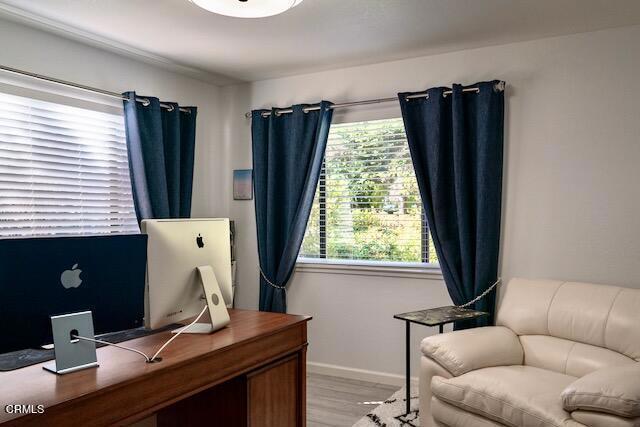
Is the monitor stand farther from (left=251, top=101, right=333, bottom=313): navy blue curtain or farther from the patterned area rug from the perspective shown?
(left=251, top=101, right=333, bottom=313): navy blue curtain

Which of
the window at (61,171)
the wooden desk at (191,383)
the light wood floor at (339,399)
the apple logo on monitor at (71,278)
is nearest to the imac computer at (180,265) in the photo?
the wooden desk at (191,383)

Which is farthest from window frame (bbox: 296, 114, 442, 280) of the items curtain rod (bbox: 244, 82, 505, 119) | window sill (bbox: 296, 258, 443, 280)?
curtain rod (bbox: 244, 82, 505, 119)

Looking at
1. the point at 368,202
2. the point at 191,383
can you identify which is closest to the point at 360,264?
the point at 368,202

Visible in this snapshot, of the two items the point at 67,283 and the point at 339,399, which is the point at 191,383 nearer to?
the point at 67,283

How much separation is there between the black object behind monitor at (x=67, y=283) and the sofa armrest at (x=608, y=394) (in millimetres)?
1837

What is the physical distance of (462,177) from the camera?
141 inches

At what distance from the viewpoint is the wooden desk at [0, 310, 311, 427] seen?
1.58 m

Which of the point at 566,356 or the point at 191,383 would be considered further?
the point at 566,356

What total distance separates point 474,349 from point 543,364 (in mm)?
437

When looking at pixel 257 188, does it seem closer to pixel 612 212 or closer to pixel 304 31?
pixel 304 31

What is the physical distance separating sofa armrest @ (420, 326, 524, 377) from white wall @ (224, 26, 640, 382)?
2.32 feet

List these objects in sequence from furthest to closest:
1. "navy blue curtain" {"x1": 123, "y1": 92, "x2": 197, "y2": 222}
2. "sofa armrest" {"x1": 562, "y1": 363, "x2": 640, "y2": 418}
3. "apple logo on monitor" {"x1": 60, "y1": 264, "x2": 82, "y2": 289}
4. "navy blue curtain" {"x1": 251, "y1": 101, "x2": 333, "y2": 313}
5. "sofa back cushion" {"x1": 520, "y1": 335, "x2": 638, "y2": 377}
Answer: "navy blue curtain" {"x1": 251, "y1": 101, "x2": 333, "y2": 313} → "navy blue curtain" {"x1": 123, "y1": 92, "x2": 197, "y2": 222} → "sofa back cushion" {"x1": 520, "y1": 335, "x2": 638, "y2": 377} → "sofa armrest" {"x1": 562, "y1": 363, "x2": 640, "y2": 418} → "apple logo on monitor" {"x1": 60, "y1": 264, "x2": 82, "y2": 289}

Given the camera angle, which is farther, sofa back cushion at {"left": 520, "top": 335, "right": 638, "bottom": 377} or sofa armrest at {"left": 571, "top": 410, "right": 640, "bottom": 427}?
sofa back cushion at {"left": 520, "top": 335, "right": 638, "bottom": 377}

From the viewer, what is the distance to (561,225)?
3.45 metres
